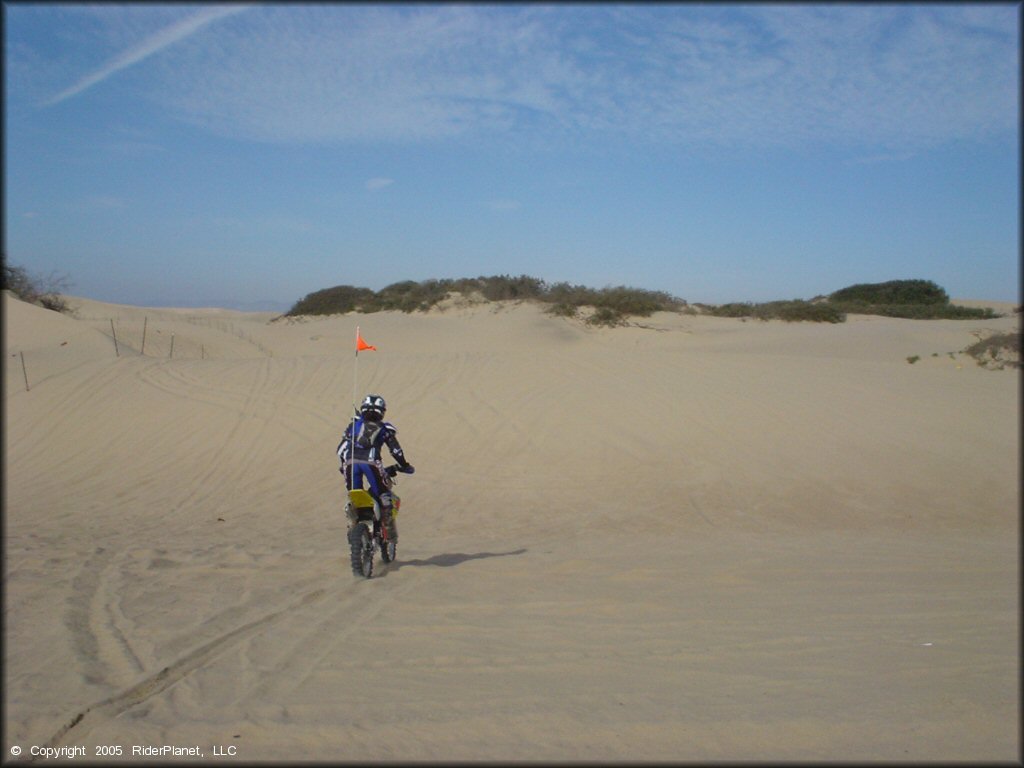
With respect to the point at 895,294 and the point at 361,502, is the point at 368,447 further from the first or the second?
the point at 895,294

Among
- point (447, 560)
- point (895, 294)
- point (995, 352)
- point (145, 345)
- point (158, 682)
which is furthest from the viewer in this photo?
point (895, 294)

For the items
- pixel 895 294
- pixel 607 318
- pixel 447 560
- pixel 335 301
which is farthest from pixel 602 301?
pixel 447 560

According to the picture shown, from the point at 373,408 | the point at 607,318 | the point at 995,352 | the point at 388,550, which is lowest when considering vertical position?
the point at 388,550

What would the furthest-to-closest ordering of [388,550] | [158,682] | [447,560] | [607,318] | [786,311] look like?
1. [786,311]
2. [607,318]
3. [447,560]
4. [388,550]
5. [158,682]

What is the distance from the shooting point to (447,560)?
825 cm

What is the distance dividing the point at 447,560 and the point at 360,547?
1.31 metres

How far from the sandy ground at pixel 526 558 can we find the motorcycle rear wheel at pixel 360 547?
312mm

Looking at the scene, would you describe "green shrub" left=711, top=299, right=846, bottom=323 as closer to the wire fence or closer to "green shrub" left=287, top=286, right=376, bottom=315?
"green shrub" left=287, top=286, right=376, bottom=315

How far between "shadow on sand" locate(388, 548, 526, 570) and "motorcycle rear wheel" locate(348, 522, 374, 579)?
0.53 meters

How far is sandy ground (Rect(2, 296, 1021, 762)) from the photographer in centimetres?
403

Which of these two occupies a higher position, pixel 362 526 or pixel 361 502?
pixel 361 502

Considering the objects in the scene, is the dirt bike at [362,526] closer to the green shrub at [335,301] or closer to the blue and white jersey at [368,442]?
the blue and white jersey at [368,442]

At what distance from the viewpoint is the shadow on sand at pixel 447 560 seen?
7.97m

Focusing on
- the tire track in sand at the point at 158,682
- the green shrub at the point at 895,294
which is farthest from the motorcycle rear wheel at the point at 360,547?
the green shrub at the point at 895,294
